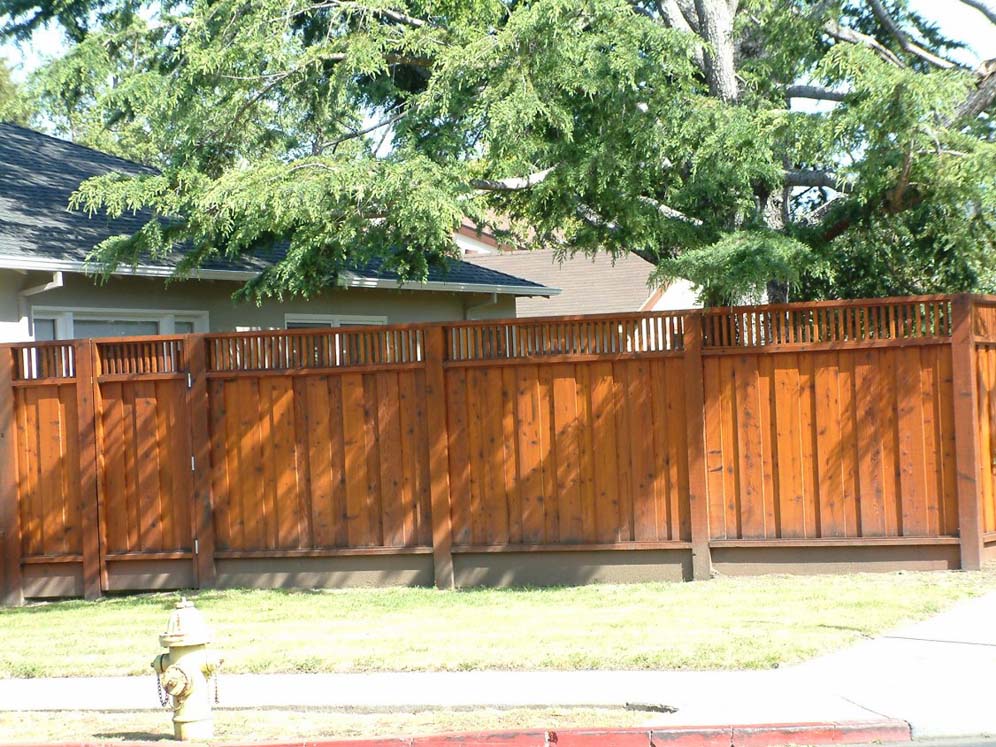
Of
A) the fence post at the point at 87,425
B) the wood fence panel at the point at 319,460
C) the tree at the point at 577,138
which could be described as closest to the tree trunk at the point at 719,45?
the tree at the point at 577,138

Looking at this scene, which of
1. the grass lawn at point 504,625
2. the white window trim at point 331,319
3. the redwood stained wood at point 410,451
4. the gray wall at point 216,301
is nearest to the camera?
the grass lawn at point 504,625

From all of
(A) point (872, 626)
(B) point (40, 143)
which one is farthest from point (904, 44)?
(B) point (40, 143)

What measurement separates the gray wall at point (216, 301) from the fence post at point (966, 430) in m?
7.73

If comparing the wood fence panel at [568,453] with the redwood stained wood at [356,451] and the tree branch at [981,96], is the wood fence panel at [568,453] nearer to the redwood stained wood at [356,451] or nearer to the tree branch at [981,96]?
the redwood stained wood at [356,451]

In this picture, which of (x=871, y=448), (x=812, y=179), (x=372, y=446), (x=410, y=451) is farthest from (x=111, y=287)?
(x=871, y=448)

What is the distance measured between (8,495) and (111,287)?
9.02 feet

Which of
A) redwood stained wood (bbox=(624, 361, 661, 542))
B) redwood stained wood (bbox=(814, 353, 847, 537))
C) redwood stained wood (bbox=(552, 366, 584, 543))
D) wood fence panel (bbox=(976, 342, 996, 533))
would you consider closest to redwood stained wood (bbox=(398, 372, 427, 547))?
redwood stained wood (bbox=(552, 366, 584, 543))

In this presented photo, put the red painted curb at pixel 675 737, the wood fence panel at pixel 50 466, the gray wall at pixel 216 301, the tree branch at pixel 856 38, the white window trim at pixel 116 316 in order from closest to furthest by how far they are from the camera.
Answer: the red painted curb at pixel 675 737, the wood fence panel at pixel 50 466, the tree branch at pixel 856 38, the gray wall at pixel 216 301, the white window trim at pixel 116 316

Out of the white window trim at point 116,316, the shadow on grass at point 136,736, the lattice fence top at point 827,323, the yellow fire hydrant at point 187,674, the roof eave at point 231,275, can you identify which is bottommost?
the shadow on grass at point 136,736

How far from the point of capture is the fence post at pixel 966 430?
10.2 m

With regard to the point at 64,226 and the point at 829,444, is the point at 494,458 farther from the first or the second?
the point at 64,226

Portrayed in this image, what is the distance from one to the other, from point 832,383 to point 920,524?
1.35 metres

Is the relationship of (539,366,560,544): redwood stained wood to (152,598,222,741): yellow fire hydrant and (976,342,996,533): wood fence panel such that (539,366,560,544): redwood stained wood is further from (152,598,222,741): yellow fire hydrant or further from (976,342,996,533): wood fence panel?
(152,598,222,741): yellow fire hydrant

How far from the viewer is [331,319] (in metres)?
16.3
